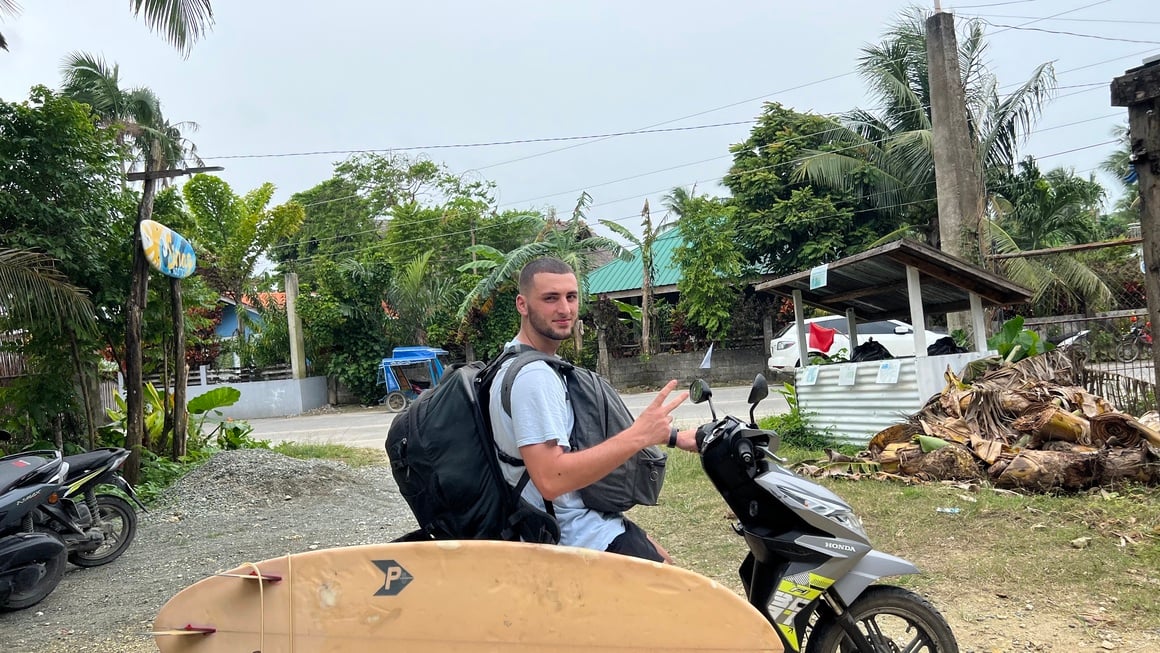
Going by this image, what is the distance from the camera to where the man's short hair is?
99.8 inches

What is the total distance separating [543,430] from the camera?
2201 mm

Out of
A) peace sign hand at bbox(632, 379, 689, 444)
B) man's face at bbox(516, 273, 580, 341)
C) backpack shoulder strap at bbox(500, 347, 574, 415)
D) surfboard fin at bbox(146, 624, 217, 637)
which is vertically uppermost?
man's face at bbox(516, 273, 580, 341)

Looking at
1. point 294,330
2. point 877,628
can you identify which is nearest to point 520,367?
point 877,628

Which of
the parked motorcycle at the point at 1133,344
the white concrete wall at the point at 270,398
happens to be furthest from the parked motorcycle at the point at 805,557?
the white concrete wall at the point at 270,398

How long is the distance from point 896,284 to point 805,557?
7329mm

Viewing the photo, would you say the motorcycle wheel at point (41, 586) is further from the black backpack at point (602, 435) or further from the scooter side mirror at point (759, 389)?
the scooter side mirror at point (759, 389)

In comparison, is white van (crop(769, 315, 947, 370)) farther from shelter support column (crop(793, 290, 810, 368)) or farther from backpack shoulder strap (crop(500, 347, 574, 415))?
backpack shoulder strap (crop(500, 347, 574, 415))

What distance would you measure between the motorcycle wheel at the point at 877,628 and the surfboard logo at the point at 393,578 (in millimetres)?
1373

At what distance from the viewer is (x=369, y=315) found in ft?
77.8

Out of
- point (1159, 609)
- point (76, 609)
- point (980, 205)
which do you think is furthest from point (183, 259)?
point (980, 205)

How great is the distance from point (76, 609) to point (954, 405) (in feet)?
23.5

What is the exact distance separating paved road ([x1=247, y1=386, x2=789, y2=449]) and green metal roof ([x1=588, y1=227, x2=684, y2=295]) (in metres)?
5.22

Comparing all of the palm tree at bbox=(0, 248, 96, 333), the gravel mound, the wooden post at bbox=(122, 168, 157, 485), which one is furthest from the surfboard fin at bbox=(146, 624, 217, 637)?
the wooden post at bbox=(122, 168, 157, 485)

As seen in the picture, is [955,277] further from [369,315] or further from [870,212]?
[369,315]
